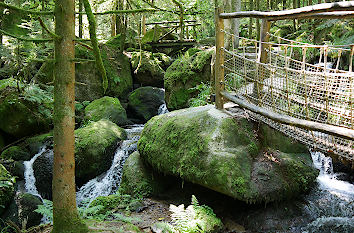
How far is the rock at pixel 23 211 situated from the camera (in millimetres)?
5500

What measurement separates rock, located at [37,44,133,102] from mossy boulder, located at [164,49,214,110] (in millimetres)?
3560

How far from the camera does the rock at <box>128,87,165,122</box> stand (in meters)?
11.2

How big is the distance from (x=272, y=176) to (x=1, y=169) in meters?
4.65

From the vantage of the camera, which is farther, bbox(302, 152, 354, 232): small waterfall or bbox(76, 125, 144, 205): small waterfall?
bbox(76, 125, 144, 205): small waterfall

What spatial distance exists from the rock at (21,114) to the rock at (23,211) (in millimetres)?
2886

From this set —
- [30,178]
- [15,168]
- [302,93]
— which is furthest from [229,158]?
[15,168]

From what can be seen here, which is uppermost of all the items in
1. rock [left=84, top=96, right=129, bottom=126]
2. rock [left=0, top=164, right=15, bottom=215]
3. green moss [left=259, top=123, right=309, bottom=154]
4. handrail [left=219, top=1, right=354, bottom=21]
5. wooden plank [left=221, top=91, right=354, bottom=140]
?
handrail [left=219, top=1, right=354, bottom=21]

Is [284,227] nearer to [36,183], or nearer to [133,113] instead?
[36,183]

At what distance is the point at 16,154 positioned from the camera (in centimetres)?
764

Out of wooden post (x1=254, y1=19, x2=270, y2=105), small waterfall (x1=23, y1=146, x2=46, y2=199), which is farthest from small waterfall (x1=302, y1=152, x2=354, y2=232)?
small waterfall (x1=23, y1=146, x2=46, y2=199)

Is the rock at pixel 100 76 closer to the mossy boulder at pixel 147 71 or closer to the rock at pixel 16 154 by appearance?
the mossy boulder at pixel 147 71

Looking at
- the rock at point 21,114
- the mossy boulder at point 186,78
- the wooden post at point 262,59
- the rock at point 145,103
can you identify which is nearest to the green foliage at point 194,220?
the wooden post at point 262,59

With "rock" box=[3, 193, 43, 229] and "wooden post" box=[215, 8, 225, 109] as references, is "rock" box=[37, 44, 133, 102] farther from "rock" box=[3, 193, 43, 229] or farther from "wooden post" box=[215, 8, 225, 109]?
"wooden post" box=[215, 8, 225, 109]

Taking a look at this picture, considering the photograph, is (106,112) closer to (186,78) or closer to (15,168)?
(186,78)
